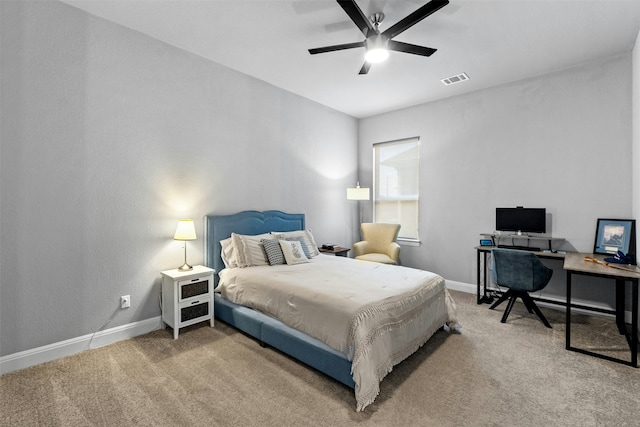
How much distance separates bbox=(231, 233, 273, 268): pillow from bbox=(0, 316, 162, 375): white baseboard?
3.50 ft

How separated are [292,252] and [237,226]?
0.84 meters

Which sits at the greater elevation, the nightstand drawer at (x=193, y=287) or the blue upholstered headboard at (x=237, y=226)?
the blue upholstered headboard at (x=237, y=226)

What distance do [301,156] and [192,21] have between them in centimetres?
236

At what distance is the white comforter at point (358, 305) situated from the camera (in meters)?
2.03

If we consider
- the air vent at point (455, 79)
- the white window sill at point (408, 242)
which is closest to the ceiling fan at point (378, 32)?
the air vent at point (455, 79)

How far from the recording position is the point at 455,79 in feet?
13.1

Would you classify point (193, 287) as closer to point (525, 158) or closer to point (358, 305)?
point (358, 305)

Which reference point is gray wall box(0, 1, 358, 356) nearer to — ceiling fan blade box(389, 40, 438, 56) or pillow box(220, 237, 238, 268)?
pillow box(220, 237, 238, 268)

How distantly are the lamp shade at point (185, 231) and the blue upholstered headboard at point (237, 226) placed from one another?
427mm

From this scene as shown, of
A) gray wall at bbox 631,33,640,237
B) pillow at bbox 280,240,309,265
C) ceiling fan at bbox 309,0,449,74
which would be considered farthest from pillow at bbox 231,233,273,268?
gray wall at bbox 631,33,640,237

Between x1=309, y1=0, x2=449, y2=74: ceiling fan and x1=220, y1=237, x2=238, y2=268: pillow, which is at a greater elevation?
x1=309, y1=0, x2=449, y2=74: ceiling fan

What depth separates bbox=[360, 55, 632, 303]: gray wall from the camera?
345cm

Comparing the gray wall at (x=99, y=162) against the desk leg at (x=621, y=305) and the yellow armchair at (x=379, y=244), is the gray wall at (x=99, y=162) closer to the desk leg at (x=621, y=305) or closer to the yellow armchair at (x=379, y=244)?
the yellow armchair at (x=379, y=244)

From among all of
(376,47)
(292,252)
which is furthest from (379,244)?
(376,47)
